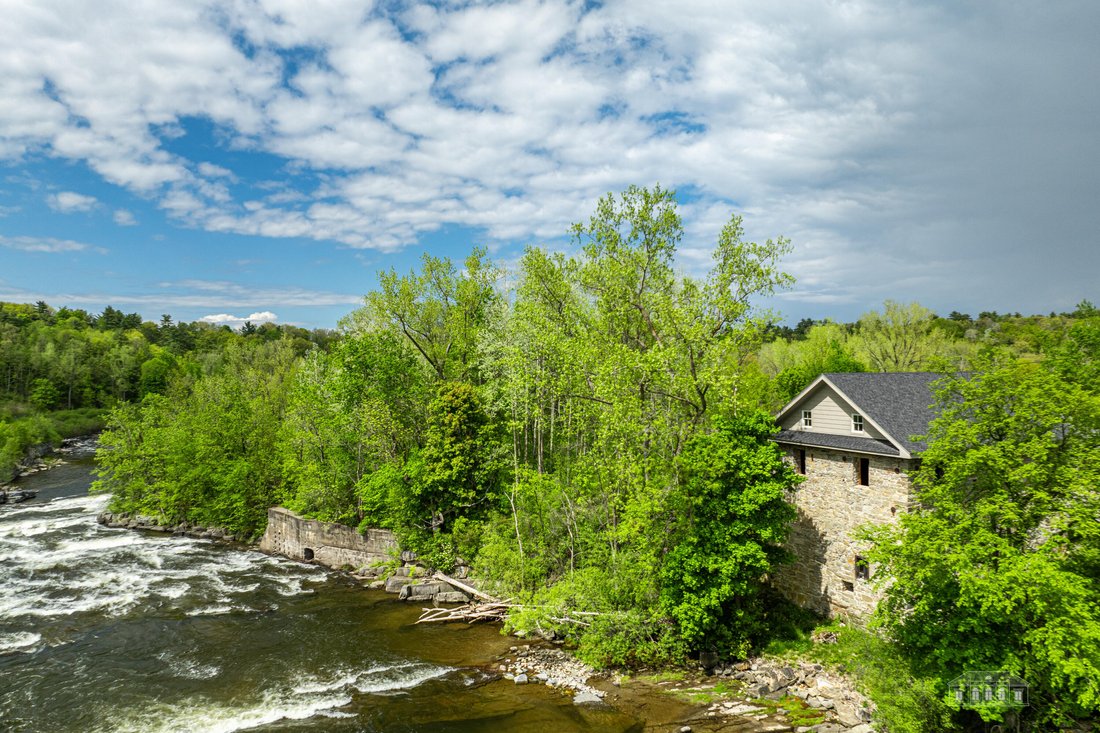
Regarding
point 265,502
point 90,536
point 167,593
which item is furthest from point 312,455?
point 90,536

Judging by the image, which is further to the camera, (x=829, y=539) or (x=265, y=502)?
(x=265, y=502)

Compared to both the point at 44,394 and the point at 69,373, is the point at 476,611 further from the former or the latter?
the point at 69,373

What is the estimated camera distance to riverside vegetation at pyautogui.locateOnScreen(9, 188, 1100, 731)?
1397 centimetres

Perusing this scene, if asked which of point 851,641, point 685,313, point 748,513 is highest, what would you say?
point 685,313

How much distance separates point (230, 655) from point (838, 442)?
27.1 metres

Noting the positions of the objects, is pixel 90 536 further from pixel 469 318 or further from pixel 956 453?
pixel 956 453

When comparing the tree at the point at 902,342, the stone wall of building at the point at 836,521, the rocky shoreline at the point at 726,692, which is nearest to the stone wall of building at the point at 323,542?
the rocky shoreline at the point at 726,692

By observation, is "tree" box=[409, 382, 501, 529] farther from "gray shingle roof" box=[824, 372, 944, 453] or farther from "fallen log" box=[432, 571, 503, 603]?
"gray shingle roof" box=[824, 372, 944, 453]

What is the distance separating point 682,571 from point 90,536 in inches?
1723

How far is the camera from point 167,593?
30.3m

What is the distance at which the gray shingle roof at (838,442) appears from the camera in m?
20.2

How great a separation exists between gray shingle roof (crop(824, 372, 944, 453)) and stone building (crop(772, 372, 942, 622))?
0.04 m

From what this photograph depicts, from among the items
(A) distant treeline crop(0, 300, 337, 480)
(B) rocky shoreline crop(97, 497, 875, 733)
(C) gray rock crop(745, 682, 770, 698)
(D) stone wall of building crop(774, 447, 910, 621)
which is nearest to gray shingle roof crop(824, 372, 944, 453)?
(D) stone wall of building crop(774, 447, 910, 621)

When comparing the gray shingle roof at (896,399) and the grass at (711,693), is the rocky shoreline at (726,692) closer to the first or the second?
the grass at (711,693)
